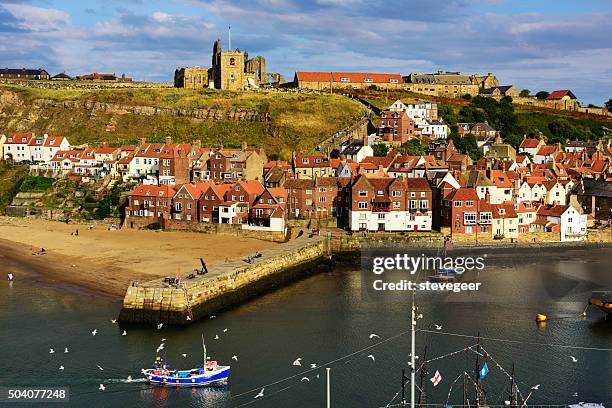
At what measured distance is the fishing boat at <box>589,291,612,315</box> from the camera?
4631cm

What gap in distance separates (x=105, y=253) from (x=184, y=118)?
5230cm

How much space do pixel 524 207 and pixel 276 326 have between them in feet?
131

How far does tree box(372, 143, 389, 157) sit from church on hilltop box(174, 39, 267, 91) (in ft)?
123

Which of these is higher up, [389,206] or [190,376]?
[389,206]

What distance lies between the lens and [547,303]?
49000 mm

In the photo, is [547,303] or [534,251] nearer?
[547,303]

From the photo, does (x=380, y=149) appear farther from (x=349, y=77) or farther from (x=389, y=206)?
(x=349, y=77)

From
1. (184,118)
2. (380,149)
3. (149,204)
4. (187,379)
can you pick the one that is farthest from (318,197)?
(184,118)

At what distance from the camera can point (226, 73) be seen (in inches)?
4771

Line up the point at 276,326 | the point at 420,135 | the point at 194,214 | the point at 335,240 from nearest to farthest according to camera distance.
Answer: the point at 276,326, the point at 335,240, the point at 194,214, the point at 420,135

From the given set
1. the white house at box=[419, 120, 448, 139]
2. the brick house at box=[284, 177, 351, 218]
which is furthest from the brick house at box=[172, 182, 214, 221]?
the white house at box=[419, 120, 448, 139]

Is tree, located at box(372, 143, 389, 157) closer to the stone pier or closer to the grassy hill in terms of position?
the grassy hill

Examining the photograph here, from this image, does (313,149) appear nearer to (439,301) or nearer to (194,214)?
(194,214)

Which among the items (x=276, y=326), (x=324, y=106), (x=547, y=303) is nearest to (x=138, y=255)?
(x=276, y=326)
